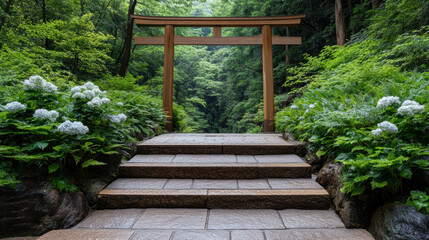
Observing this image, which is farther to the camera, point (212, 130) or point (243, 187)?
point (212, 130)

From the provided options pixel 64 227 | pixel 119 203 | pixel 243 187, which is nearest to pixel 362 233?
pixel 243 187

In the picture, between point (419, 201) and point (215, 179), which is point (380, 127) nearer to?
point (419, 201)

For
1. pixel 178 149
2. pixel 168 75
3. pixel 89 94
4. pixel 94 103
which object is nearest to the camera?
pixel 94 103

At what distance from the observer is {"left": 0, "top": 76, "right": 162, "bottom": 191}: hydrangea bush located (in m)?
2.10

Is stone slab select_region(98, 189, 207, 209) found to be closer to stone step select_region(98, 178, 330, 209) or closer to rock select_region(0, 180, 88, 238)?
stone step select_region(98, 178, 330, 209)

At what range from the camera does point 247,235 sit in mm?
1872

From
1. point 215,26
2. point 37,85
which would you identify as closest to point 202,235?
point 37,85

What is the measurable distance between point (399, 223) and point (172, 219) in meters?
2.05

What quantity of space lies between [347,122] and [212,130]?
2073cm

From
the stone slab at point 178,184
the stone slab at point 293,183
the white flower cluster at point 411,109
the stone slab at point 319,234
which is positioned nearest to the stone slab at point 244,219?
the stone slab at point 319,234

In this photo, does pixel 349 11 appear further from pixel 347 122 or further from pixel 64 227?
pixel 64 227

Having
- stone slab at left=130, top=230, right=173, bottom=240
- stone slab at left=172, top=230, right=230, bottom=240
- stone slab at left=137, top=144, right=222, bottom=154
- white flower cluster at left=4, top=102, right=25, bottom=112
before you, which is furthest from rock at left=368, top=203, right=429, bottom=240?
white flower cluster at left=4, top=102, right=25, bottom=112

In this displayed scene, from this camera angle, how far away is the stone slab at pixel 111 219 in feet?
6.75

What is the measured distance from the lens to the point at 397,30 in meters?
5.04
